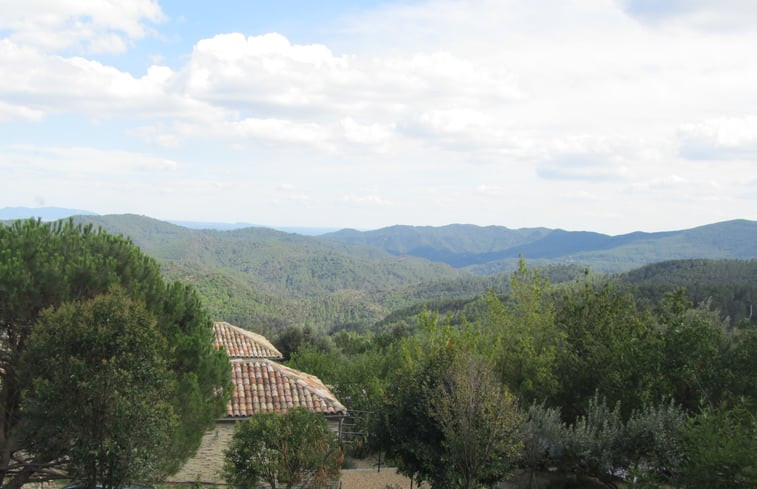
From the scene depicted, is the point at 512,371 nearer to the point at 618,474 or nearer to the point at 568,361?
the point at 568,361

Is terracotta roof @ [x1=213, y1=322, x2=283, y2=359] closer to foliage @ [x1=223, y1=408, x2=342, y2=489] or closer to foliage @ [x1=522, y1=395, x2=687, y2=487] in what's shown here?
foliage @ [x1=223, y1=408, x2=342, y2=489]

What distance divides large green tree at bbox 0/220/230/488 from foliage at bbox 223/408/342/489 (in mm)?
1142

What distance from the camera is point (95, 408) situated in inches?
356

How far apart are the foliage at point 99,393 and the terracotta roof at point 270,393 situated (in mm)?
8452

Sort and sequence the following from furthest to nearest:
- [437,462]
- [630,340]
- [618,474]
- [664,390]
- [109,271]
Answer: [630,340], [664,390], [618,474], [437,462], [109,271]

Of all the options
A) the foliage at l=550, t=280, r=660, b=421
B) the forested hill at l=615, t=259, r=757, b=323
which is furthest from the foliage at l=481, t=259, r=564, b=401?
the forested hill at l=615, t=259, r=757, b=323

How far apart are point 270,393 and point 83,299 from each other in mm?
9081

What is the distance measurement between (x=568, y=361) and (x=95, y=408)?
15193mm

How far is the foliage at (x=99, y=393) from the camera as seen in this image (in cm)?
902

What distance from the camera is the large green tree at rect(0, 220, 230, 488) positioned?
10914mm

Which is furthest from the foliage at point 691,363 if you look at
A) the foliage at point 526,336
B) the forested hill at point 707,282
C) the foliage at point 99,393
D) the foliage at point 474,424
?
the forested hill at point 707,282

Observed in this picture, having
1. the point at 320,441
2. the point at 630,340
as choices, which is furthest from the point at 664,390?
the point at 320,441

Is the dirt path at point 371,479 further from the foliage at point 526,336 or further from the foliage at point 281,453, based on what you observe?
the foliage at point 281,453

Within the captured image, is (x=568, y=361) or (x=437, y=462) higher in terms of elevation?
(x=568, y=361)
